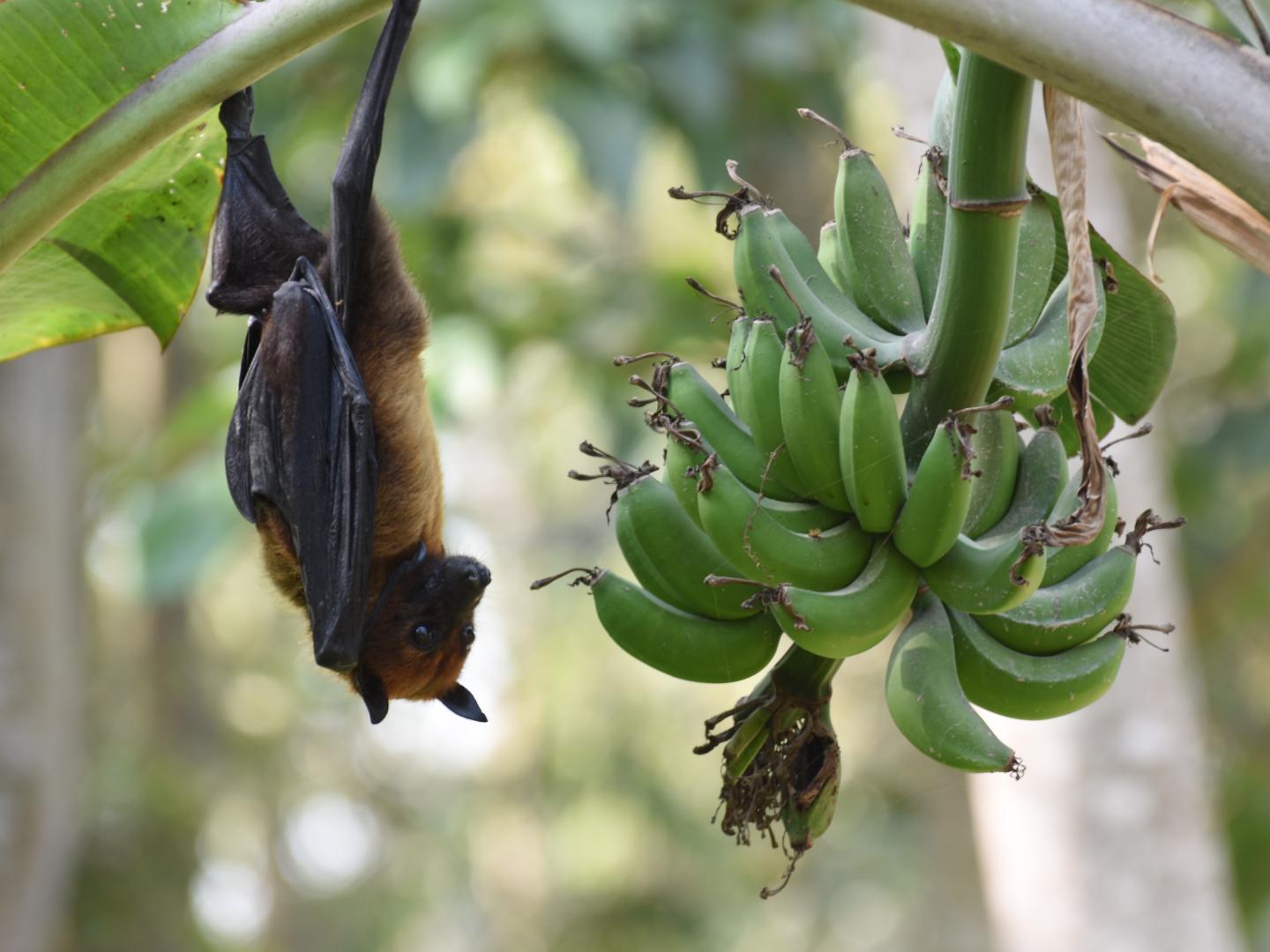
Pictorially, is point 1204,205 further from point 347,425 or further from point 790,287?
point 347,425

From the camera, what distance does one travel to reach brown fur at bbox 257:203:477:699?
2770mm

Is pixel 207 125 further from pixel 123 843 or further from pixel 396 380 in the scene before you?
pixel 123 843

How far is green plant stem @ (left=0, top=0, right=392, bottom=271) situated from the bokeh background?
4.17 ft

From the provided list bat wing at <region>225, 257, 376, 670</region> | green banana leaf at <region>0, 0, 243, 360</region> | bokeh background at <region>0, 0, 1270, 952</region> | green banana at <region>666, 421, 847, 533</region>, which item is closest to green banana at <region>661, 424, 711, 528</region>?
green banana at <region>666, 421, 847, 533</region>

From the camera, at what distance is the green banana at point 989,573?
5.04 feet

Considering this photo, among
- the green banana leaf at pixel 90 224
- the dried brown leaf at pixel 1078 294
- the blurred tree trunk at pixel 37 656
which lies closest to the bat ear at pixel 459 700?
the green banana leaf at pixel 90 224

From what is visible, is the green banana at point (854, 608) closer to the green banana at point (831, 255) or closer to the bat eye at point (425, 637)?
the green banana at point (831, 255)

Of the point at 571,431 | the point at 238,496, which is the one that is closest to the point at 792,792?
the point at 238,496

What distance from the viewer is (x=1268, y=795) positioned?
24.6 feet

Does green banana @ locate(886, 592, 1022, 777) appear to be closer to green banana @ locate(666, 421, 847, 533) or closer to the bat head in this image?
green banana @ locate(666, 421, 847, 533)

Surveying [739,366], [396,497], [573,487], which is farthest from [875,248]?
[573,487]

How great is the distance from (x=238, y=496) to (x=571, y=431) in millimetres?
8319

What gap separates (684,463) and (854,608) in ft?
0.94

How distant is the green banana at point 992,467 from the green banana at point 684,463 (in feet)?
1.14
